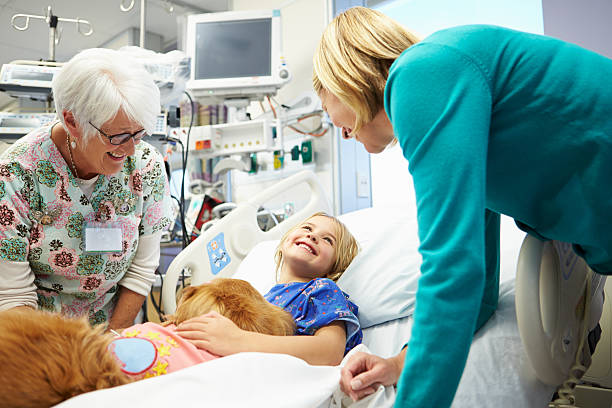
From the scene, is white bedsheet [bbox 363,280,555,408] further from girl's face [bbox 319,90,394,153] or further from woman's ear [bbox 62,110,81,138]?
woman's ear [bbox 62,110,81,138]

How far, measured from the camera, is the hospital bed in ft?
2.64

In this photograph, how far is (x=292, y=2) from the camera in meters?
3.63

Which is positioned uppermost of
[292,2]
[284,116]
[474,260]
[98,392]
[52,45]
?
[292,2]

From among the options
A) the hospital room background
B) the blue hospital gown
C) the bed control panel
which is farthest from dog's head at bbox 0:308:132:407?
the hospital room background

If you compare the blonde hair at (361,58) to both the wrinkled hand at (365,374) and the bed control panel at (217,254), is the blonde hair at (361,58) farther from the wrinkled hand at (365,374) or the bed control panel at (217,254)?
the bed control panel at (217,254)

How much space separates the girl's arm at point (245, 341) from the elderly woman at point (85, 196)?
702mm

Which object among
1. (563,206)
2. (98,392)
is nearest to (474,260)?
(563,206)

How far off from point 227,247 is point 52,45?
1.80 metres

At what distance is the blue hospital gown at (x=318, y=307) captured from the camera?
130 cm

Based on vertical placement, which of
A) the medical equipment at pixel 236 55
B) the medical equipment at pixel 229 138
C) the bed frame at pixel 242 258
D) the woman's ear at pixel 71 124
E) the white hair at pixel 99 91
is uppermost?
the medical equipment at pixel 236 55

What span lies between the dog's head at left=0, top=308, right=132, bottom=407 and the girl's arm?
0.24 meters

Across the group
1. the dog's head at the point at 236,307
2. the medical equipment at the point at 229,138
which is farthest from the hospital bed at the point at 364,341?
the medical equipment at the point at 229,138

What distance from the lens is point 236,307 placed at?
3.85 ft

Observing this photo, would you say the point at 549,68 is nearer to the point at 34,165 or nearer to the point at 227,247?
the point at 34,165
